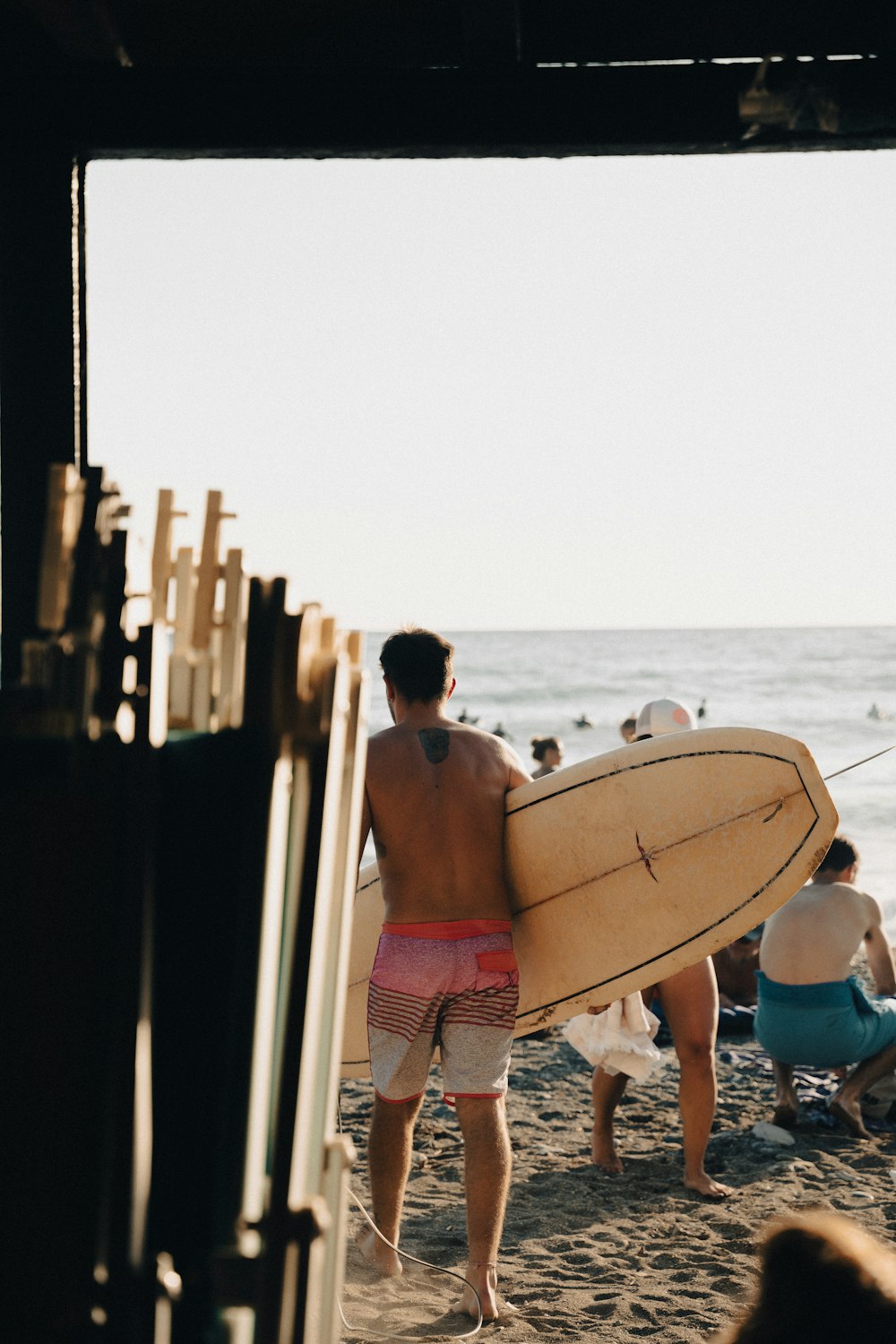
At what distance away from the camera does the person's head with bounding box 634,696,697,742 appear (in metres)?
4.50

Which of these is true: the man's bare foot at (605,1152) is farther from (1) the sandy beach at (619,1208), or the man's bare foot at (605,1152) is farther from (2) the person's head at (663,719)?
(2) the person's head at (663,719)

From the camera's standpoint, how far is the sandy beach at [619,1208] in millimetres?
3311

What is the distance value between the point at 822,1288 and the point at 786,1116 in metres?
3.83

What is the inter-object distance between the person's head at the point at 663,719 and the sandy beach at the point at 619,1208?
1512mm

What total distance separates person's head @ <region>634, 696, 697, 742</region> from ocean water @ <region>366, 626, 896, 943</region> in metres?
12.0

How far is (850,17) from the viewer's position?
6.03ft

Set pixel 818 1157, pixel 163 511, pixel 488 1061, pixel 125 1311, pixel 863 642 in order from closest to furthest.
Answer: pixel 125 1311 < pixel 163 511 < pixel 488 1061 < pixel 818 1157 < pixel 863 642

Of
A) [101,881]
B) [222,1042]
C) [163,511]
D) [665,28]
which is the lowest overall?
[222,1042]

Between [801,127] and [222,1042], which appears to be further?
[801,127]

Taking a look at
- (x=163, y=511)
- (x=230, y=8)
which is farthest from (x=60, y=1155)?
(x=230, y=8)

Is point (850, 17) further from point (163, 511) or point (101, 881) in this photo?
point (101, 881)

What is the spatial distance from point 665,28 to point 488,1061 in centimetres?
247

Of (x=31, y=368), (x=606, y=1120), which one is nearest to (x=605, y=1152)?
(x=606, y=1120)

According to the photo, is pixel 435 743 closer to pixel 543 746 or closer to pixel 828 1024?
pixel 828 1024
